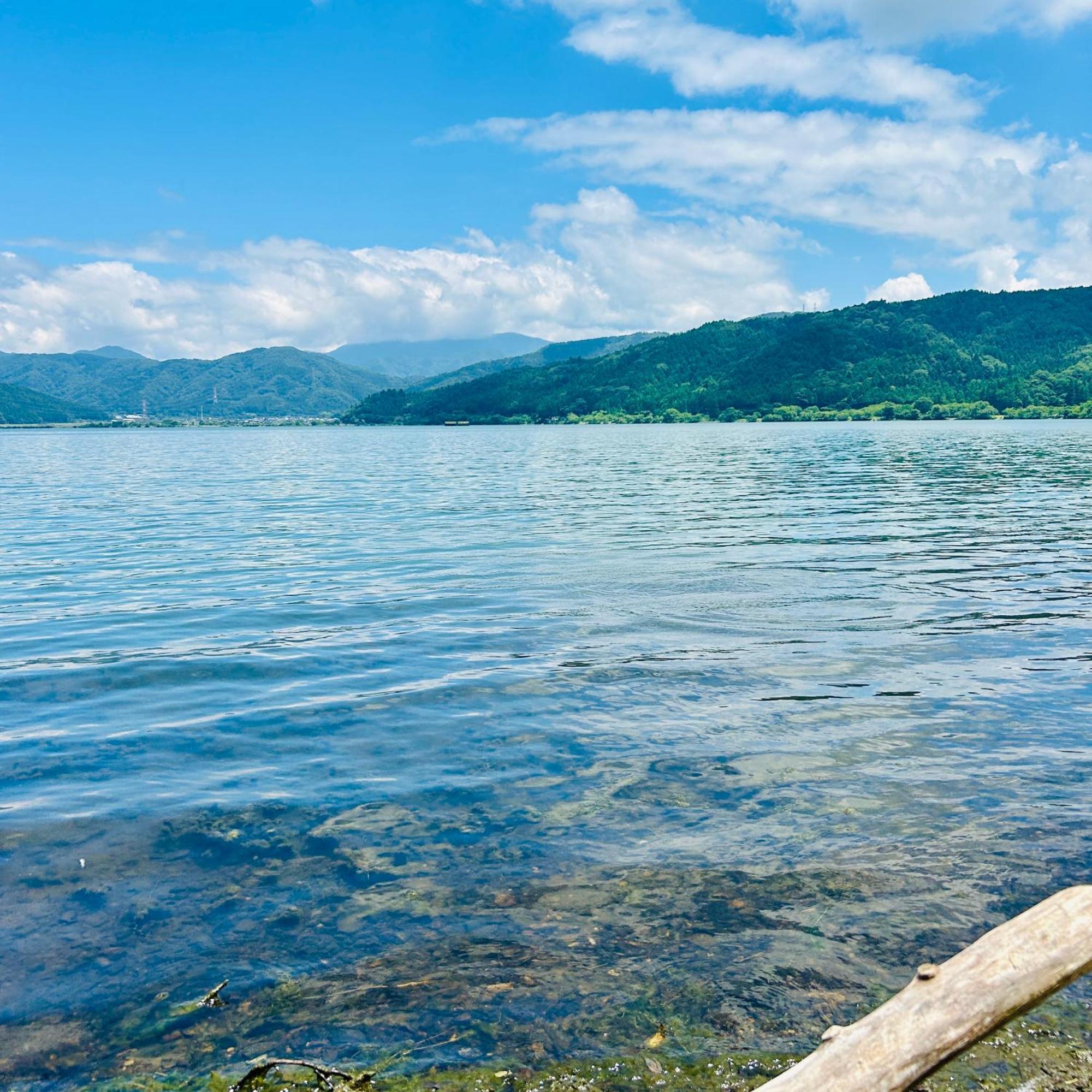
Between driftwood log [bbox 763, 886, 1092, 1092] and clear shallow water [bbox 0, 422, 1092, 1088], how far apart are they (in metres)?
2.71

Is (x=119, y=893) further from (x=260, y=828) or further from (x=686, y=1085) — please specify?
(x=686, y=1085)

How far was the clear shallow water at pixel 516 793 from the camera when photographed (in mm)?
7680

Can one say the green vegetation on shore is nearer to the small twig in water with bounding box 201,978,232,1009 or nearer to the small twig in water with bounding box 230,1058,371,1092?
the small twig in water with bounding box 230,1058,371,1092

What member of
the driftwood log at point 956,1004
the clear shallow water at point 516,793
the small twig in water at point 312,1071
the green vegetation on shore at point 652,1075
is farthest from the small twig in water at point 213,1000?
the driftwood log at point 956,1004

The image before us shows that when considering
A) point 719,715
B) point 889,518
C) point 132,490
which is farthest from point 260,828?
point 132,490

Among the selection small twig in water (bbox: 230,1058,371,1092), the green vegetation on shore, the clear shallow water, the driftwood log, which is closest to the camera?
the driftwood log

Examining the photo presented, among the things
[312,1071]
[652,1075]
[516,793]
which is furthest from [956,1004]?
[516,793]

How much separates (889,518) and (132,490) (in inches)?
2015

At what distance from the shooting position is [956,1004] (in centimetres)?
464

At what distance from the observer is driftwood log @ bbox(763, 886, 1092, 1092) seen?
172 inches

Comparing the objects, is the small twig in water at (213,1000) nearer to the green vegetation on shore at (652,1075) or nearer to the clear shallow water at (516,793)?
the clear shallow water at (516,793)

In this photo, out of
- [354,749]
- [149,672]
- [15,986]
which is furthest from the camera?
[149,672]

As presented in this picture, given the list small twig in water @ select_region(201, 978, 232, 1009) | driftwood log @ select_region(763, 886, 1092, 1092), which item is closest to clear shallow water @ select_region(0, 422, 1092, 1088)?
small twig in water @ select_region(201, 978, 232, 1009)

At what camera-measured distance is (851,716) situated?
1459cm
